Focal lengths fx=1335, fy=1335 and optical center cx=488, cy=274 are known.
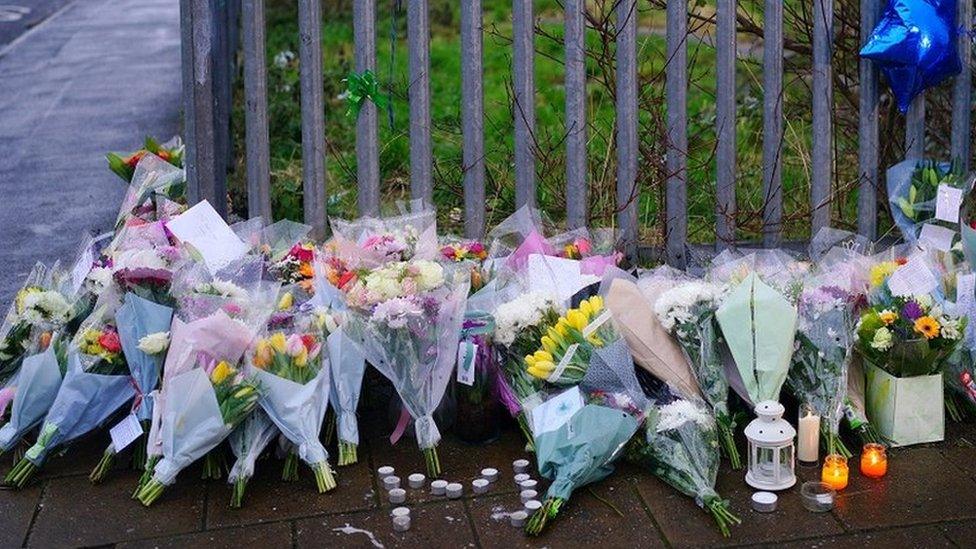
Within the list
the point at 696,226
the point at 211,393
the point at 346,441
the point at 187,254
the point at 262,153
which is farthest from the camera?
the point at 696,226

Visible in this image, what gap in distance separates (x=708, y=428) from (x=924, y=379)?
0.78 m

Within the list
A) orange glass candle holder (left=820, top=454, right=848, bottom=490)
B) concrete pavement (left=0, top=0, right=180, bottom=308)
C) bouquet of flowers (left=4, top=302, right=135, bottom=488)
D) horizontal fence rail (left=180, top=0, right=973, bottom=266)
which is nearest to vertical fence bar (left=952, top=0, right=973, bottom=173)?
horizontal fence rail (left=180, top=0, right=973, bottom=266)

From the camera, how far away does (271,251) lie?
4.88 meters

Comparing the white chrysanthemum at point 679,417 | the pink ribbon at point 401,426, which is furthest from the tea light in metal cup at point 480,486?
the white chrysanthemum at point 679,417

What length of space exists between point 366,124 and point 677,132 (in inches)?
47.0

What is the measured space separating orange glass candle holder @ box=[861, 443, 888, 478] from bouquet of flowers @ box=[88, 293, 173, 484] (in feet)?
7.14

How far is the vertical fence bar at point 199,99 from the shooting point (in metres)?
4.93

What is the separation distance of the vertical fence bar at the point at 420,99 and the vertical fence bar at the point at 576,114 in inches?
21.0

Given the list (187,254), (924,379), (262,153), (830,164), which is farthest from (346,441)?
(830,164)

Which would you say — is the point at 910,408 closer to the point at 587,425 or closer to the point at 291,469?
the point at 587,425

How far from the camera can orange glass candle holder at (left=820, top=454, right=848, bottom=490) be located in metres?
3.95

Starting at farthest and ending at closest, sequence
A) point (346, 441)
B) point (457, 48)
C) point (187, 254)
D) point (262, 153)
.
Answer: point (457, 48), point (262, 153), point (187, 254), point (346, 441)

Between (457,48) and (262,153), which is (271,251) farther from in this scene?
(457,48)

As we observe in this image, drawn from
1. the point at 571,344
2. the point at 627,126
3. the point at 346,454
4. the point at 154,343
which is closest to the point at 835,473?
the point at 571,344
